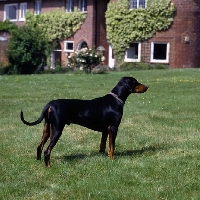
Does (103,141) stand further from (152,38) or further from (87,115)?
(152,38)

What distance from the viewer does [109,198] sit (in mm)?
5953

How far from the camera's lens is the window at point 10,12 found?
3998 cm

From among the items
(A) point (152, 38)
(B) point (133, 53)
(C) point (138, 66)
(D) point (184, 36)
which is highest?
(D) point (184, 36)

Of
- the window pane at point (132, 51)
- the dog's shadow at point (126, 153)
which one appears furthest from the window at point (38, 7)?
the dog's shadow at point (126, 153)

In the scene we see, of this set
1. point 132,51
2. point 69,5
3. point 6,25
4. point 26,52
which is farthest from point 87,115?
point 6,25

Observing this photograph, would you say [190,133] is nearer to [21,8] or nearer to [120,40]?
[120,40]

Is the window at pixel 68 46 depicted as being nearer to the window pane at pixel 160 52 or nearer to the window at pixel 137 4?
the window at pixel 137 4

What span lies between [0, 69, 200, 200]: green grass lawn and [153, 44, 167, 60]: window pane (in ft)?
53.2

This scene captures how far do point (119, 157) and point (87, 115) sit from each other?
94 cm

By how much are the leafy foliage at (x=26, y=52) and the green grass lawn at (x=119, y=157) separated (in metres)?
12.3

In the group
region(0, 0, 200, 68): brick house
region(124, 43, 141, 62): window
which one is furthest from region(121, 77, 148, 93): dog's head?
region(124, 43, 141, 62): window

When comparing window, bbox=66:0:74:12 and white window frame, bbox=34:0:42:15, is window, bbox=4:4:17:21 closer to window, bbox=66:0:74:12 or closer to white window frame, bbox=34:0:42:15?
white window frame, bbox=34:0:42:15

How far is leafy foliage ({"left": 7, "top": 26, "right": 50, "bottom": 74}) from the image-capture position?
2736 centimetres

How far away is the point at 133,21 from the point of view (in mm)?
31500
